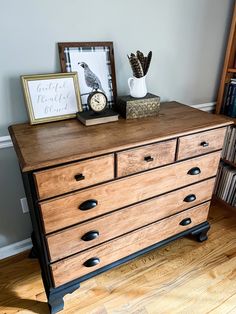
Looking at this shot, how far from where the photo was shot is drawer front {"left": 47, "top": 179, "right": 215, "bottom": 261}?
3.75 feet

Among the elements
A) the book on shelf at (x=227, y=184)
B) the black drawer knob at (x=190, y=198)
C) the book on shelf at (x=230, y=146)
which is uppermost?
the book on shelf at (x=230, y=146)

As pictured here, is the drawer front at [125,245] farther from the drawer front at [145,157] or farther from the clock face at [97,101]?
the clock face at [97,101]

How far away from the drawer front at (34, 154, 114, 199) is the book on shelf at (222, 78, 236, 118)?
1.26m

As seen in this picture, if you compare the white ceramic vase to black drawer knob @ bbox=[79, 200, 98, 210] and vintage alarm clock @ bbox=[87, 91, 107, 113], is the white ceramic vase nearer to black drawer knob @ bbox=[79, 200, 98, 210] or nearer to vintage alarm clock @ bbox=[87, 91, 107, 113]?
vintage alarm clock @ bbox=[87, 91, 107, 113]

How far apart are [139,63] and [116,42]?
0.75 ft

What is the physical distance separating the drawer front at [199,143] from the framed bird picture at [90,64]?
1.78 ft

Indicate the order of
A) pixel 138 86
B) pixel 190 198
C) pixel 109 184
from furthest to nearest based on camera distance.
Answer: pixel 190 198 < pixel 138 86 < pixel 109 184

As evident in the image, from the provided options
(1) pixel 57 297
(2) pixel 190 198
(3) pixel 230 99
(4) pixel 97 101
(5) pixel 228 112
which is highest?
(4) pixel 97 101

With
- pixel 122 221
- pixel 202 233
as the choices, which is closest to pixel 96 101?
pixel 122 221

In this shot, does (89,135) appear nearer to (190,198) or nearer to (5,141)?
(5,141)

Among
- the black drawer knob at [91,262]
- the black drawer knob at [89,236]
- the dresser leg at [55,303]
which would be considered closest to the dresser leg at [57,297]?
the dresser leg at [55,303]

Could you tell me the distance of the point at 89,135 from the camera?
3.72ft

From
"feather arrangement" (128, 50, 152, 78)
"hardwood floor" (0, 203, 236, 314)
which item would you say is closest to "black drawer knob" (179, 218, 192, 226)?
"hardwood floor" (0, 203, 236, 314)

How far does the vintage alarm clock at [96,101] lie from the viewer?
1234 millimetres
